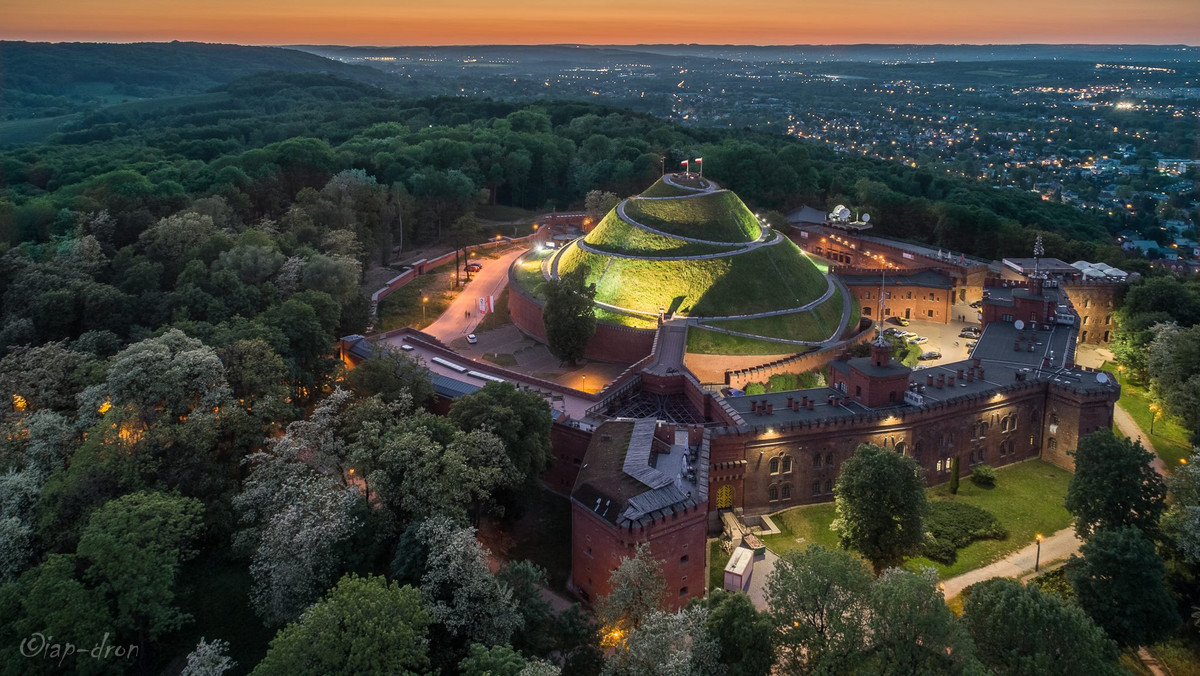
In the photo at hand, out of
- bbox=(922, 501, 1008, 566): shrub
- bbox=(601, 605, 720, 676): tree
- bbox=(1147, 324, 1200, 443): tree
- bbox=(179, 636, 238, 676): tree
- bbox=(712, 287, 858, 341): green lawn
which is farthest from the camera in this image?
bbox=(712, 287, 858, 341): green lawn

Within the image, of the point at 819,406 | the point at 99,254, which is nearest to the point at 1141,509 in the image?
the point at 819,406

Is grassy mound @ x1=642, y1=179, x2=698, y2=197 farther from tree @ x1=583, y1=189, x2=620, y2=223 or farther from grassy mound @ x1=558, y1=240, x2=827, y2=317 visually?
tree @ x1=583, y1=189, x2=620, y2=223

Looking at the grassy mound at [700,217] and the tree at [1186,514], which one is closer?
the tree at [1186,514]

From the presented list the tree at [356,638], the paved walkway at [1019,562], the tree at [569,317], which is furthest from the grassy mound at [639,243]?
the tree at [356,638]

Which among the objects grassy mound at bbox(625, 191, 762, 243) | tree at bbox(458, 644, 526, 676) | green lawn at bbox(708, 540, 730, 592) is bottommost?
green lawn at bbox(708, 540, 730, 592)

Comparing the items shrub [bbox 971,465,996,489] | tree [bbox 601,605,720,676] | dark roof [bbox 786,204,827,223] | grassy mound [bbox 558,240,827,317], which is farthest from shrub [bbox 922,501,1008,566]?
dark roof [bbox 786,204,827,223]

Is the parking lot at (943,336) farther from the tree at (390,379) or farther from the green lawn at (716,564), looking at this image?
the tree at (390,379)
